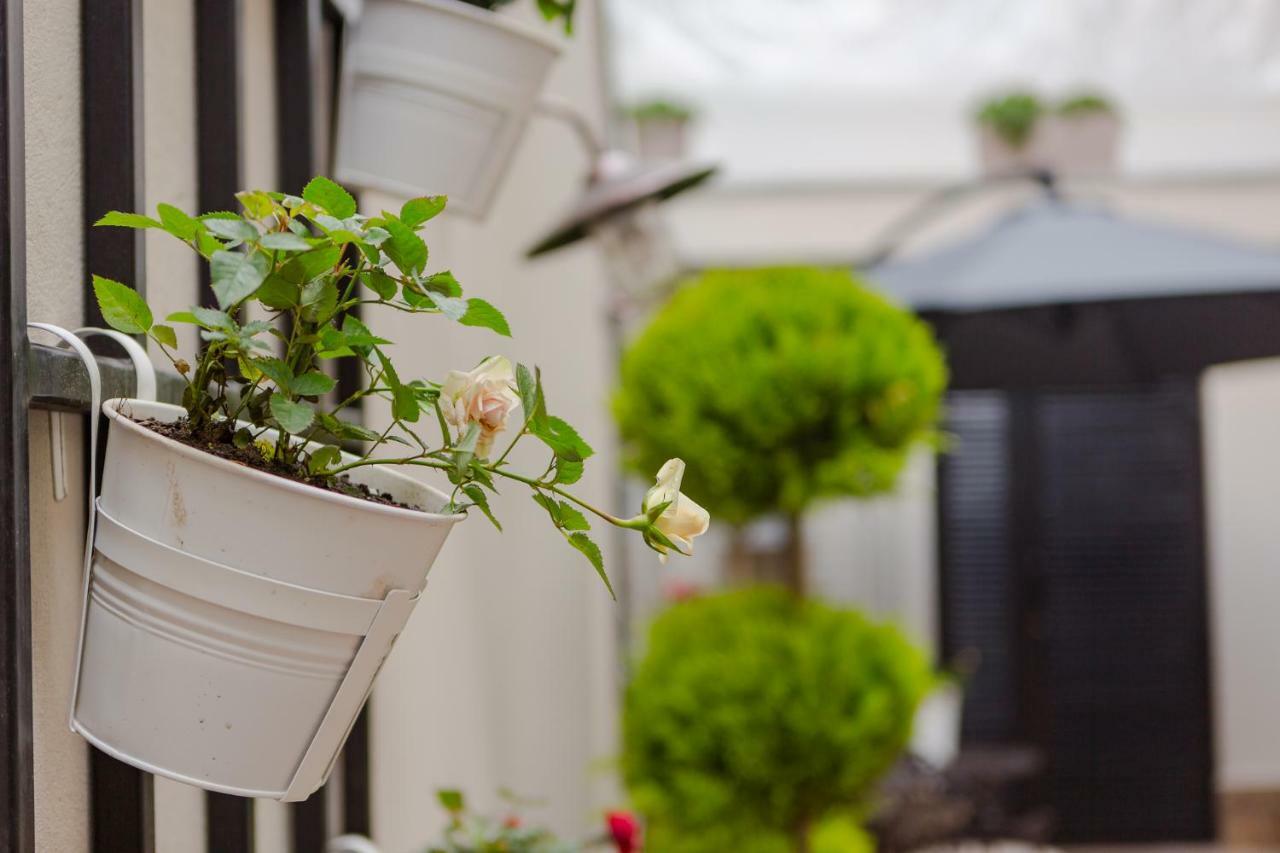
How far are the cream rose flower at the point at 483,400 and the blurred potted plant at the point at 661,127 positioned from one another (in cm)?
433

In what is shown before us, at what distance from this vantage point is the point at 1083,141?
488 centimetres

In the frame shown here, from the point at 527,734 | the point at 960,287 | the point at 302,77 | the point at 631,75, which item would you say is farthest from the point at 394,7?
the point at 631,75

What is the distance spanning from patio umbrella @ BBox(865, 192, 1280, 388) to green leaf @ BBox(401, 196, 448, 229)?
2335 mm

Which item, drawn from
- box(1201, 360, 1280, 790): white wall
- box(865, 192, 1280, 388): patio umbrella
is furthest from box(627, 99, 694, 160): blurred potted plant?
box(1201, 360, 1280, 790): white wall

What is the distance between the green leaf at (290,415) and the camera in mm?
568

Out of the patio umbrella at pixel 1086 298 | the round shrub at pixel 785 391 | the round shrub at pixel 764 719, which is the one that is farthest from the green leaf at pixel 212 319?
the patio umbrella at pixel 1086 298

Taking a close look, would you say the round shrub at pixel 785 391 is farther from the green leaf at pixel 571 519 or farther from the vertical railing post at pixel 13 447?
the vertical railing post at pixel 13 447

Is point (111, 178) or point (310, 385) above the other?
point (111, 178)

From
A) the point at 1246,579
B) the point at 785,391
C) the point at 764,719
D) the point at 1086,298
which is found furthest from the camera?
the point at 1246,579

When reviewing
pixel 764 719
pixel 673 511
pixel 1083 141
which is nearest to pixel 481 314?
pixel 673 511

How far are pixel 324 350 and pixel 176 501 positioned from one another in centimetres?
9

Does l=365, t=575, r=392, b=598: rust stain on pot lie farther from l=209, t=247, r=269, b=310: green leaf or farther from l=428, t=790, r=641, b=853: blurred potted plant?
l=428, t=790, r=641, b=853: blurred potted plant

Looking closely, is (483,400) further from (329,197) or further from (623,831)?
(623,831)

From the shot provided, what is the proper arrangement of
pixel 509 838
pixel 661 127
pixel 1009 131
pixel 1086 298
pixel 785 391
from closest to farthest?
pixel 509 838
pixel 785 391
pixel 1086 298
pixel 1009 131
pixel 661 127
